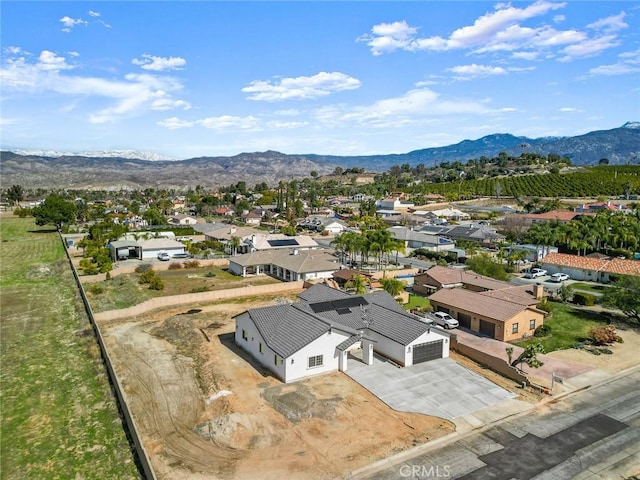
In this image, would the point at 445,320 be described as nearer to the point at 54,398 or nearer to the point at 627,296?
the point at 627,296

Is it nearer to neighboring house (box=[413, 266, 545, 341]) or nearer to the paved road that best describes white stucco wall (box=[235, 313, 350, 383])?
the paved road

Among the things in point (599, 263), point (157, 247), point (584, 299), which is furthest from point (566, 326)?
point (157, 247)

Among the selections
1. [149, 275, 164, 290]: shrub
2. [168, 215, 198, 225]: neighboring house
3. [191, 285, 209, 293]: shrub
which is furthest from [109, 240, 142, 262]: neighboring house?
[168, 215, 198, 225]: neighboring house

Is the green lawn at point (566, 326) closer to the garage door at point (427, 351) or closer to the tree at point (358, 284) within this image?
the garage door at point (427, 351)

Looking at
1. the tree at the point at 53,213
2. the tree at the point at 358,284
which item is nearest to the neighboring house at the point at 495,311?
the tree at the point at 358,284

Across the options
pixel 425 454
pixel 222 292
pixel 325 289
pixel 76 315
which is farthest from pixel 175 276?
pixel 425 454

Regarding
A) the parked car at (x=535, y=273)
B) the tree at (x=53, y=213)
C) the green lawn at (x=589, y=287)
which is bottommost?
the green lawn at (x=589, y=287)
